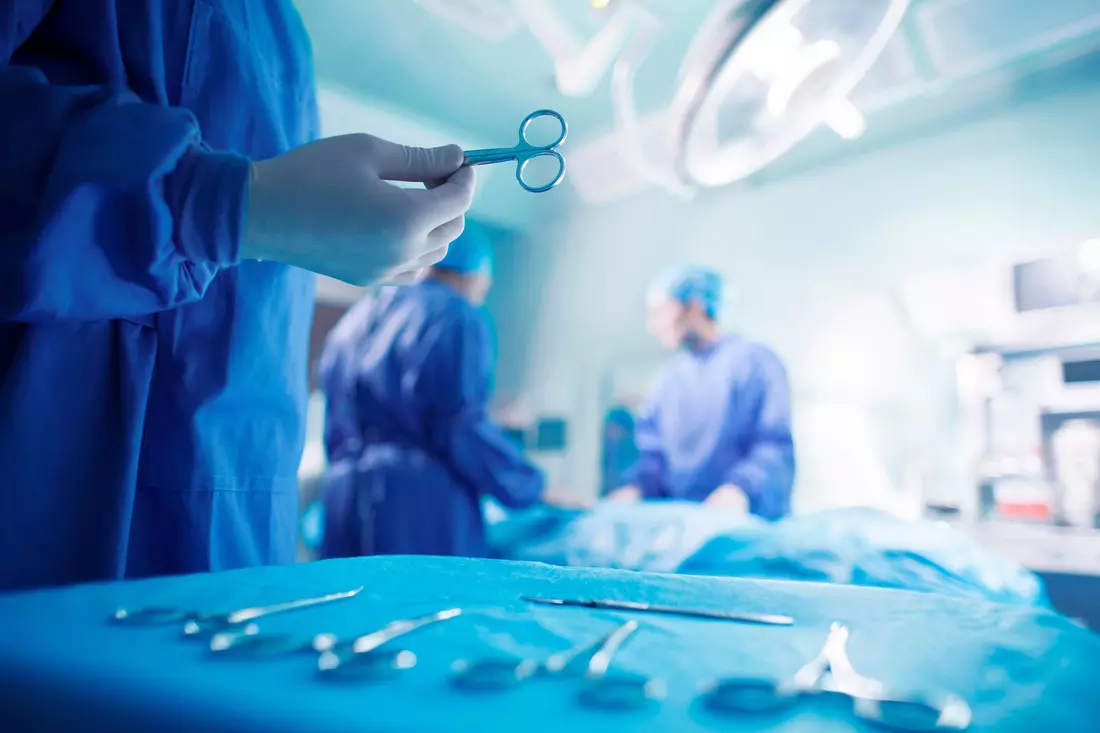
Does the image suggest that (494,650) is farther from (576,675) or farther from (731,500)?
(731,500)

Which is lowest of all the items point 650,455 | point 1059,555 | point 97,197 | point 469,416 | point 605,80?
point 1059,555

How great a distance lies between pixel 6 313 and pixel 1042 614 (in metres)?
0.75

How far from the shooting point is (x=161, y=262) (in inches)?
21.4

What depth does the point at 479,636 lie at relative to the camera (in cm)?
41

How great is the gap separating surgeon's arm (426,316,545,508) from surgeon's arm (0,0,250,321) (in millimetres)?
1425

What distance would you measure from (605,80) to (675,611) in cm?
328

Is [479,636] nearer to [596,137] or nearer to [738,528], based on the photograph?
[738,528]

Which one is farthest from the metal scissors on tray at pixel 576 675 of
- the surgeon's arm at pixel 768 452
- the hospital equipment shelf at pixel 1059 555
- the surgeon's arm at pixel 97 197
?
the hospital equipment shelf at pixel 1059 555

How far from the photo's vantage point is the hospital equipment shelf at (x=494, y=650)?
0.92ft

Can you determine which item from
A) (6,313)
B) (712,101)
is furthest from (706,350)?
(6,313)

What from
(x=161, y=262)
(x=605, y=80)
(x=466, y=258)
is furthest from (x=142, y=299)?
(x=605, y=80)

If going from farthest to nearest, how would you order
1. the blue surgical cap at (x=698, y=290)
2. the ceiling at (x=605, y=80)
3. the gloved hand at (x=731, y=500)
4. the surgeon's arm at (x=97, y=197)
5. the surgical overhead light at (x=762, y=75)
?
the blue surgical cap at (x=698, y=290), the ceiling at (x=605, y=80), the gloved hand at (x=731, y=500), the surgical overhead light at (x=762, y=75), the surgeon's arm at (x=97, y=197)

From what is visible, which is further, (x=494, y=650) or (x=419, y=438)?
(x=419, y=438)

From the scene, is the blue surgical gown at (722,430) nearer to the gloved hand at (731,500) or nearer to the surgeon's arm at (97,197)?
the gloved hand at (731,500)
